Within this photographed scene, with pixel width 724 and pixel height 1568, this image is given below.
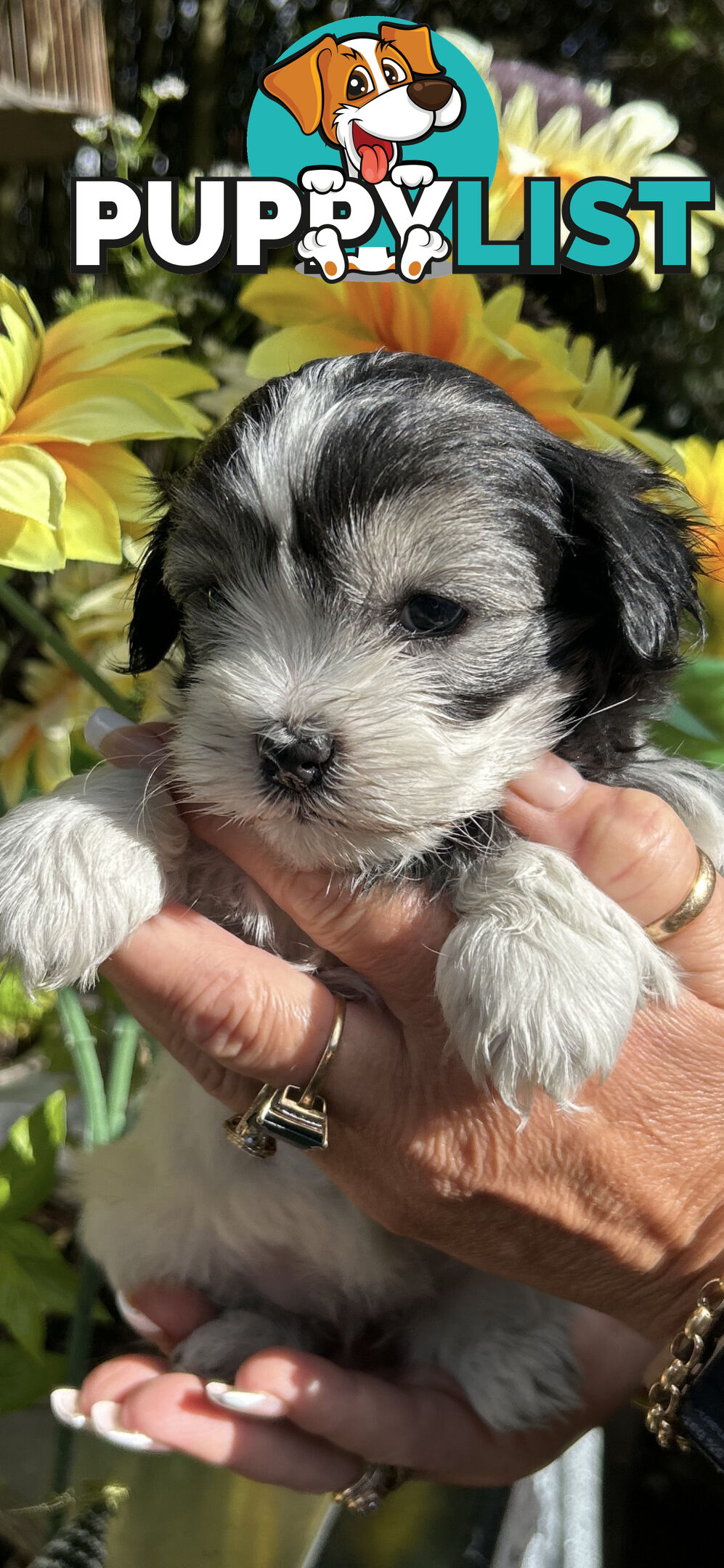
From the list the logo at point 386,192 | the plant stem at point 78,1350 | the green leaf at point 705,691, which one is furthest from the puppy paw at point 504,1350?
the logo at point 386,192

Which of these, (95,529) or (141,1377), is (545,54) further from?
(141,1377)

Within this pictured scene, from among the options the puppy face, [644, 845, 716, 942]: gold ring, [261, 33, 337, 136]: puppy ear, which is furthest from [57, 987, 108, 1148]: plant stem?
[261, 33, 337, 136]: puppy ear

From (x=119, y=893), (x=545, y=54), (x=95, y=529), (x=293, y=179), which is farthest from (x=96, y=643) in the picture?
(x=545, y=54)

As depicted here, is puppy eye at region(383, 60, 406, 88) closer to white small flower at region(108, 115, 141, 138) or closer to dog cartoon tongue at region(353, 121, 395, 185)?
dog cartoon tongue at region(353, 121, 395, 185)

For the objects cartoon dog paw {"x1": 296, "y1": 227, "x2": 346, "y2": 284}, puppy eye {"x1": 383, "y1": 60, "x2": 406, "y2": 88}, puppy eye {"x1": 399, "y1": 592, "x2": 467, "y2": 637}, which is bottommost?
puppy eye {"x1": 399, "y1": 592, "x2": 467, "y2": 637}

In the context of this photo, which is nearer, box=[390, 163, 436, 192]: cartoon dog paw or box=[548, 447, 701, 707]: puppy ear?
box=[548, 447, 701, 707]: puppy ear

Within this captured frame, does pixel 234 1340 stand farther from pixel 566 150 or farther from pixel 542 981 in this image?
pixel 566 150
